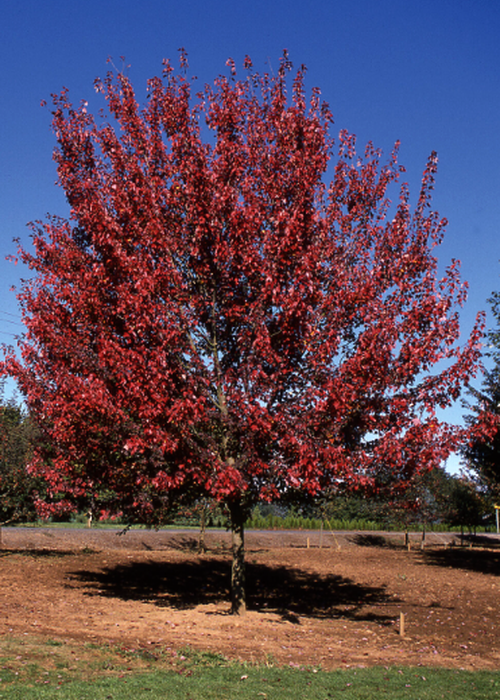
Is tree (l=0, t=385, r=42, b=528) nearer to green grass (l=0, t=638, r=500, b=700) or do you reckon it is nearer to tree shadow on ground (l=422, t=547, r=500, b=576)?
green grass (l=0, t=638, r=500, b=700)

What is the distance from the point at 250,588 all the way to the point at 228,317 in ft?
36.4

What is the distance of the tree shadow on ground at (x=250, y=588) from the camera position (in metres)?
15.1

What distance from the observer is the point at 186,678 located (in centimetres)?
777

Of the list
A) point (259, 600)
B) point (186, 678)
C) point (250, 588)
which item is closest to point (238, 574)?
point (259, 600)

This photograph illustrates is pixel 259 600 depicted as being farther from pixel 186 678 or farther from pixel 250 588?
pixel 186 678

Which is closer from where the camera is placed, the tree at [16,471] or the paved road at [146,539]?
the tree at [16,471]

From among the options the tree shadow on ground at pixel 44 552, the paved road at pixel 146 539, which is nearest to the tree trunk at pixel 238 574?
the tree shadow on ground at pixel 44 552

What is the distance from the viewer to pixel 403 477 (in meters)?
11.7

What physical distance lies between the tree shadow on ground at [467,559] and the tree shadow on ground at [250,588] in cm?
759

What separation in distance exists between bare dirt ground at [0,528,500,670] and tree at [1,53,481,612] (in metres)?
2.16

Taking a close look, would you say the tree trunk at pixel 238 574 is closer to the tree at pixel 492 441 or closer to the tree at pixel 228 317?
the tree at pixel 228 317

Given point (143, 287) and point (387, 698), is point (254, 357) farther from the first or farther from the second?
point (387, 698)

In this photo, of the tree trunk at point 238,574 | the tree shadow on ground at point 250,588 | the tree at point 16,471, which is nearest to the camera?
the tree trunk at point 238,574

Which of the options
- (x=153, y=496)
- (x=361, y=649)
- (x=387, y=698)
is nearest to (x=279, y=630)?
(x=361, y=649)
